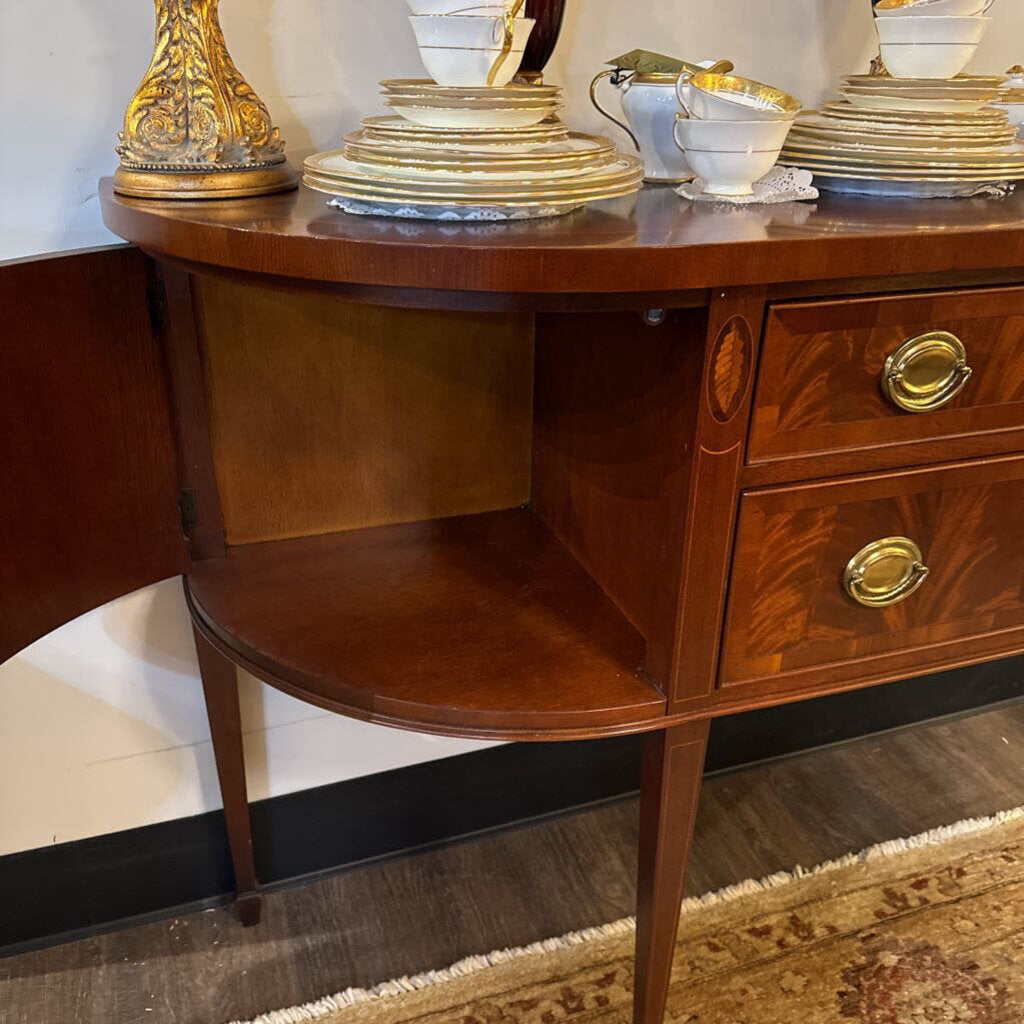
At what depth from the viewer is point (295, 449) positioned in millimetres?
968

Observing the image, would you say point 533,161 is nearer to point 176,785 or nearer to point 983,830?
point 176,785

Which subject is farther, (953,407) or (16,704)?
(16,704)

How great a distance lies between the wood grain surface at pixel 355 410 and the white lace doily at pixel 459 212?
28 cm

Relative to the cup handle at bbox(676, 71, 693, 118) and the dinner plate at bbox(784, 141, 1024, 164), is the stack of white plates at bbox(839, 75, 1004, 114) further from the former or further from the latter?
the cup handle at bbox(676, 71, 693, 118)

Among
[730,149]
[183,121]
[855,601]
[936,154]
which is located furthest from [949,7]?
[183,121]

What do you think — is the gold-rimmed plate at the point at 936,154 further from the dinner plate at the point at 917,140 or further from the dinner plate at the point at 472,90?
the dinner plate at the point at 472,90

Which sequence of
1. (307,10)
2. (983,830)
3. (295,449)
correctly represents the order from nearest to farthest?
(307,10) < (295,449) < (983,830)

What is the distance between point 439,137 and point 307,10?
0.32 meters

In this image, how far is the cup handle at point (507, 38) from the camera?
66 cm

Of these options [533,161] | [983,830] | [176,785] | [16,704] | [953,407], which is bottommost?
[983,830]

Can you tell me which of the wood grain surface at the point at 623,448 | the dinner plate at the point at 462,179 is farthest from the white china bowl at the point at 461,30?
the wood grain surface at the point at 623,448

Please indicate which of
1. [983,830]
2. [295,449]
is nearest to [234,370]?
[295,449]

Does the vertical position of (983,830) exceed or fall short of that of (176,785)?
it falls short

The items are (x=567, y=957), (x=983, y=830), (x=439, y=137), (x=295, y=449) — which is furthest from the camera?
(x=983, y=830)
